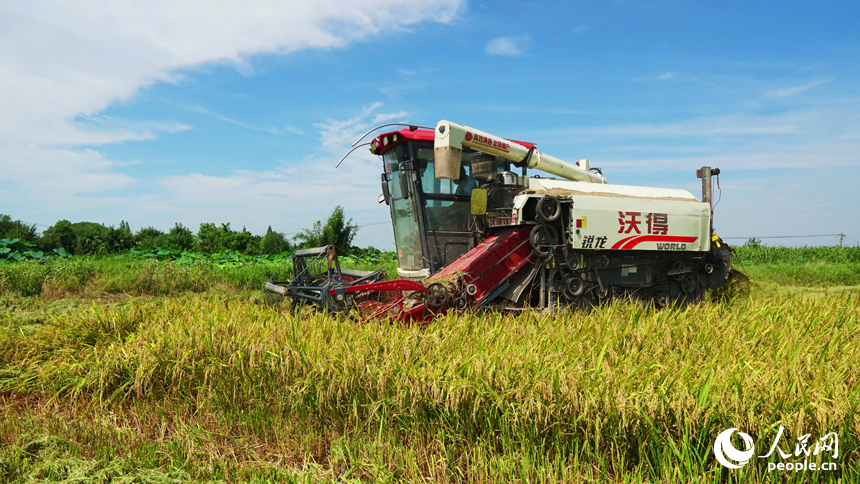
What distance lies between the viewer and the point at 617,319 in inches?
187

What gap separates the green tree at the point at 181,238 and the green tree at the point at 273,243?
2519mm

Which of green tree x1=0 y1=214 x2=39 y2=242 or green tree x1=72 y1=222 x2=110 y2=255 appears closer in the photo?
green tree x1=0 y1=214 x2=39 y2=242

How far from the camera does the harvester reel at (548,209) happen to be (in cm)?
587

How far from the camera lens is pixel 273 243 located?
20.6m

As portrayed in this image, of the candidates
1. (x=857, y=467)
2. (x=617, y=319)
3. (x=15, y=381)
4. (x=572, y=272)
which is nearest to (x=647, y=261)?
(x=572, y=272)

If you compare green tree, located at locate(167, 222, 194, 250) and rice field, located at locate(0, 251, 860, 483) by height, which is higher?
green tree, located at locate(167, 222, 194, 250)

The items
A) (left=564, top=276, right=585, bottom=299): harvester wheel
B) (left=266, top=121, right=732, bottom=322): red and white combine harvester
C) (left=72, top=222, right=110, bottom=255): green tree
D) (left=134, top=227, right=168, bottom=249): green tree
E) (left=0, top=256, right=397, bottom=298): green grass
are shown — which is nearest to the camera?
(left=266, top=121, right=732, bottom=322): red and white combine harvester

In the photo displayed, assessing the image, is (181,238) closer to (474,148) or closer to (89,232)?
(89,232)

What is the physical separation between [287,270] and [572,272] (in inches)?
260

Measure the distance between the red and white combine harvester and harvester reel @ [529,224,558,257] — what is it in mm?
12

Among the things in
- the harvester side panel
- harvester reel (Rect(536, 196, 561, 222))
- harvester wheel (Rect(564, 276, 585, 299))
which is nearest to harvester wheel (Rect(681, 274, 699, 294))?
the harvester side panel

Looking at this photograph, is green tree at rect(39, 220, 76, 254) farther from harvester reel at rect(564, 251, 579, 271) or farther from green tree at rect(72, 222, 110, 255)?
harvester reel at rect(564, 251, 579, 271)

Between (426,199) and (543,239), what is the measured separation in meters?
1.42

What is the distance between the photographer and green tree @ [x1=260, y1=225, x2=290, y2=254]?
2033cm
